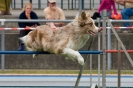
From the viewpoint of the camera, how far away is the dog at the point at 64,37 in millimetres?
10727

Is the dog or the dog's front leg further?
the dog

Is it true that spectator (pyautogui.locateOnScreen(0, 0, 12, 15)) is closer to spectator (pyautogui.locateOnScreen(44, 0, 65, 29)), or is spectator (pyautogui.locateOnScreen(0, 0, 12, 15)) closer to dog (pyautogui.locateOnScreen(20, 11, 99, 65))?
spectator (pyautogui.locateOnScreen(44, 0, 65, 29))

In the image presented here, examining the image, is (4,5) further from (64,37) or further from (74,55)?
(74,55)

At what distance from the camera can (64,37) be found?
10797mm

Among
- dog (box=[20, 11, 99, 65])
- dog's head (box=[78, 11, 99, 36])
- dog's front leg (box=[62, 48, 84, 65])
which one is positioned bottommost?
dog's front leg (box=[62, 48, 84, 65])

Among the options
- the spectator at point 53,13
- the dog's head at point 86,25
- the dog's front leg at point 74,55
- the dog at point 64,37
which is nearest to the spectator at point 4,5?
the spectator at point 53,13

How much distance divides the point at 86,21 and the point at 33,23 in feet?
20.7

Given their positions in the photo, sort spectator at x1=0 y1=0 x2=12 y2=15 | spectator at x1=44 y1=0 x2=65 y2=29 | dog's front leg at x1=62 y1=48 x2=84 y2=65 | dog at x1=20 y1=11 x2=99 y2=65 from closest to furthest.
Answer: dog's front leg at x1=62 y1=48 x2=84 y2=65
dog at x1=20 y1=11 x2=99 y2=65
spectator at x1=44 y1=0 x2=65 y2=29
spectator at x1=0 y1=0 x2=12 y2=15

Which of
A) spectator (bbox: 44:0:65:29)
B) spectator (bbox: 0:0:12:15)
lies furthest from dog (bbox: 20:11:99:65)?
spectator (bbox: 0:0:12:15)

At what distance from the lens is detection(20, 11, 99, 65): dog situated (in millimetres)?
10727

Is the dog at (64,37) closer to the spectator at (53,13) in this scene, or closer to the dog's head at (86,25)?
the dog's head at (86,25)

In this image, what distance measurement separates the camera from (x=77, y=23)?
35.7ft

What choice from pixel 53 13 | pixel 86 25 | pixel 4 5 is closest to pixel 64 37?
pixel 86 25

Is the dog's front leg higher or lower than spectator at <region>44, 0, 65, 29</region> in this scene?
lower
